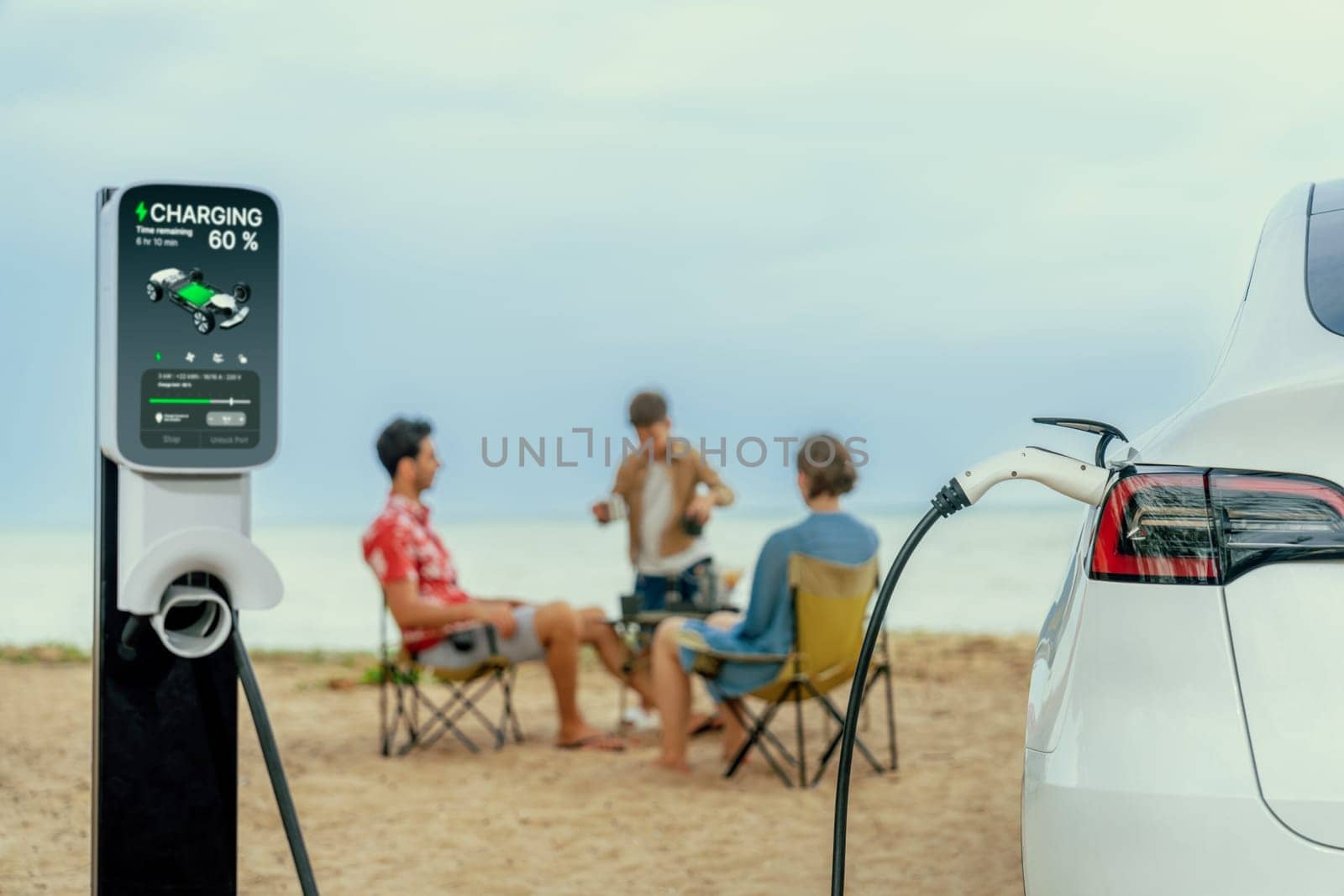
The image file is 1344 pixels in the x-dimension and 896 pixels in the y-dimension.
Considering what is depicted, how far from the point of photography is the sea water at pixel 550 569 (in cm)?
1853

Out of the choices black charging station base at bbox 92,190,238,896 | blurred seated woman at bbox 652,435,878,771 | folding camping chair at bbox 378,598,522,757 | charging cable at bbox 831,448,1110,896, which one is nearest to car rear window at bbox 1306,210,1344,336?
charging cable at bbox 831,448,1110,896

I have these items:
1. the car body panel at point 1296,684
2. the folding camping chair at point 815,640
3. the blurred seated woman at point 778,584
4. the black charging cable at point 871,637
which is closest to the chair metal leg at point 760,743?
the folding camping chair at point 815,640

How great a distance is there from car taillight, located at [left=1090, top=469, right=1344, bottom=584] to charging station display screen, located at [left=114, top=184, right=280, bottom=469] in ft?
5.03

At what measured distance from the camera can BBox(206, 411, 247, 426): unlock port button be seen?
105 inches

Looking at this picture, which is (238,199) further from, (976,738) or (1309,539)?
(976,738)

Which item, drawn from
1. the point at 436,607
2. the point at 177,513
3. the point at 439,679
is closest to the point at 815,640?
the point at 436,607

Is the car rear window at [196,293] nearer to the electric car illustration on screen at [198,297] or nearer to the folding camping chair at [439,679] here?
the electric car illustration on screen at [198,297]

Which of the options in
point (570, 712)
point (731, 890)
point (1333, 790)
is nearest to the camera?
point (1333, 790)

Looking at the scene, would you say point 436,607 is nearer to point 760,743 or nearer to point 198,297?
point 760,743

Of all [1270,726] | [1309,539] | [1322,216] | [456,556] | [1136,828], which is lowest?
[456,556]

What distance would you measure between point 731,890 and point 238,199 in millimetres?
2510

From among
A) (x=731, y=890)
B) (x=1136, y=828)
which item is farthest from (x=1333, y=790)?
(x=731, y=890)

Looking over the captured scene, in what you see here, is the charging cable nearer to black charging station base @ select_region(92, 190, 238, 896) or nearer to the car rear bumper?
the car rear bumper

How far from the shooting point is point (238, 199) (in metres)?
2.70
